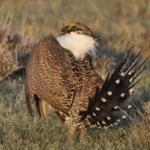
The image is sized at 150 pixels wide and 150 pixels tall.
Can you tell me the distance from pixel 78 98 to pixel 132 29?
7.79 meters

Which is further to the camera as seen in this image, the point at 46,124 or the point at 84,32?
the point at 46,124

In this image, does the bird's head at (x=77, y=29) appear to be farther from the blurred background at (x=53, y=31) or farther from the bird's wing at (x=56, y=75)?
the blurred background at (x=53, y=31)

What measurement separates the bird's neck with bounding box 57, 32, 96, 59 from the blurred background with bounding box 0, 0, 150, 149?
766 millimetres

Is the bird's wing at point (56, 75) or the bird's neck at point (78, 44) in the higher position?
the bird's neck at point (78, 44)

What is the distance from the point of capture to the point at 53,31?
12117 mm

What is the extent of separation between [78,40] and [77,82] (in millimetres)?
348

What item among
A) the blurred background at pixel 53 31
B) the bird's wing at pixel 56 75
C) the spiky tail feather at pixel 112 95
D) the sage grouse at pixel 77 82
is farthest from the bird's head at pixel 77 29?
the blurred background at pixel 53 31

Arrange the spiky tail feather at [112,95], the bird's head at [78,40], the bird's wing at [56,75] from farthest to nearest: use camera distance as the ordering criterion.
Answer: the bird's head at [78,40] → the bird's wing at [56,75] → the spiky tail feather at [112,95]

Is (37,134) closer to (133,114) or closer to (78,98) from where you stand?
(78,98)

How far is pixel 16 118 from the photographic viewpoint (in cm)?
579

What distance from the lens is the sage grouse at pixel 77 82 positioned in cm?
490

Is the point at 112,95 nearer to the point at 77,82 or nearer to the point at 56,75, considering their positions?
the point at 77,82

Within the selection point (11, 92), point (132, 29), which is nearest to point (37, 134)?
point (11, 92)

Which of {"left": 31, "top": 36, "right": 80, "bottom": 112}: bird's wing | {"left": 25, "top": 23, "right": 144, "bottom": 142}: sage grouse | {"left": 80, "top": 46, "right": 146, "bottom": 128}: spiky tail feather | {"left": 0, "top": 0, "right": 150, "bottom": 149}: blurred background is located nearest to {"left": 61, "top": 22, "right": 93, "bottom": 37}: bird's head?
{"left": 25, "top": 23, "right": 144, "bottom": 142}: sage grouse
